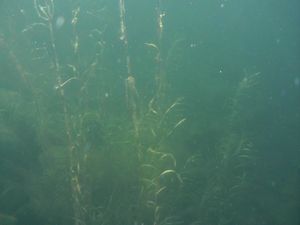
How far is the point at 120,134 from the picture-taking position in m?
6.55

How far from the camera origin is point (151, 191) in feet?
17.1

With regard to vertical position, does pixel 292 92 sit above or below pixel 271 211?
above

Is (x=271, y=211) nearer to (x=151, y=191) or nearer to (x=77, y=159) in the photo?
(x=151, y=191)

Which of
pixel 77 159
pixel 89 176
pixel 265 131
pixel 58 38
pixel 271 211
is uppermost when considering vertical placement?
pixel 58 38

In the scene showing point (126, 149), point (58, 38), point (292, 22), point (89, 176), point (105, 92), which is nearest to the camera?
point (89, 176)

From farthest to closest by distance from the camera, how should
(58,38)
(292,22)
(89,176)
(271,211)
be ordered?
1. (292,22)
2. (58,38)
3. (271,211)
4. (89,176)

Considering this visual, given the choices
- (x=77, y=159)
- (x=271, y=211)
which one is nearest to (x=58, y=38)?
(x=77, y=159)

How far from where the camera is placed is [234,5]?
397 inches

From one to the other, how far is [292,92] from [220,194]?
442 cm

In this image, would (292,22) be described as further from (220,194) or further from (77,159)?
(77,159)

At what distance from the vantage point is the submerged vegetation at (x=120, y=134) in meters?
5.47

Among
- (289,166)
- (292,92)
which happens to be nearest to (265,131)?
(289,166)

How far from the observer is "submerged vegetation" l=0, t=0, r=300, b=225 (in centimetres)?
547

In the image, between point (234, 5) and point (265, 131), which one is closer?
point (265, 131)
